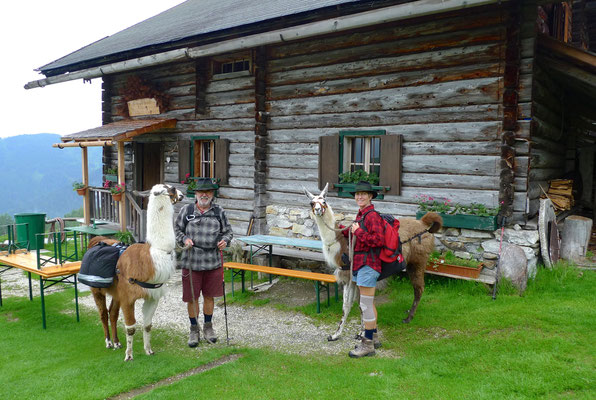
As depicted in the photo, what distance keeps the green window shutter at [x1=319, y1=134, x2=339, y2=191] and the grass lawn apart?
299cm

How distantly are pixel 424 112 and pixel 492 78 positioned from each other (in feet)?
3.98

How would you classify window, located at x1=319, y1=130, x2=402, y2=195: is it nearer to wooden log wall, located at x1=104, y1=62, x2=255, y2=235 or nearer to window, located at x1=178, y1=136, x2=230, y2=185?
wooden log wall, located at x1=104, y1=62, x2=255, y2=235

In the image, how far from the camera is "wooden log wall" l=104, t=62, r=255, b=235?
1041 cm

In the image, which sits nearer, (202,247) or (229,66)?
(202,247)

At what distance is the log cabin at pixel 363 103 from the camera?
7.09 metres

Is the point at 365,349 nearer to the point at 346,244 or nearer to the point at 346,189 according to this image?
the point at 346,244

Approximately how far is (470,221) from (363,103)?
9.81 ft

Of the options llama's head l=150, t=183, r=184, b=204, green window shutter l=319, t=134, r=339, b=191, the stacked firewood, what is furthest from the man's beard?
the stacked firewood

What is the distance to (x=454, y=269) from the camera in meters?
7.14

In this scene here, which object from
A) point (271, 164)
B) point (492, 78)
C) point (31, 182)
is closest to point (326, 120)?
point (271, 164)

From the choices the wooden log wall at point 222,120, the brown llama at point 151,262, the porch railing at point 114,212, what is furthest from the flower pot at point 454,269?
the porch railing at point 114,212

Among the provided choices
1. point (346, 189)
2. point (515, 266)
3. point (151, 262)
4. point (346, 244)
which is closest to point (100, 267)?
point (151, 262)

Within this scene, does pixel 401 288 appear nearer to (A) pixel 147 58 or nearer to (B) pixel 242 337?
(B) pixel 242 337

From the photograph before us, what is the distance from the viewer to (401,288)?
7.52 meters
